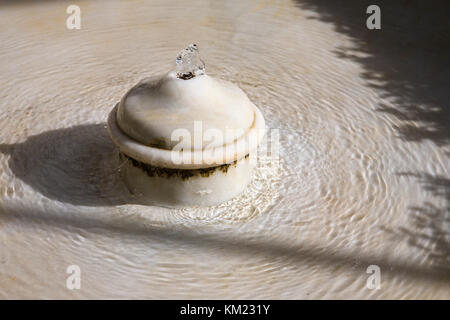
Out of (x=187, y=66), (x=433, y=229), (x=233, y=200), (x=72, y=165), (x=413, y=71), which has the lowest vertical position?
(x=433, y=229)

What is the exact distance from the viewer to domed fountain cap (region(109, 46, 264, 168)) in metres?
2.60

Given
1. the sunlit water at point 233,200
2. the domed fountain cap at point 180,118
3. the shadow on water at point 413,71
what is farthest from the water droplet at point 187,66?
the shadow on water at point 413,71

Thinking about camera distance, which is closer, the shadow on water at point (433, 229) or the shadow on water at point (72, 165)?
the shadow on water at point (433, 229)

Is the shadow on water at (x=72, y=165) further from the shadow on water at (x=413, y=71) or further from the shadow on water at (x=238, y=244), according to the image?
the shadow on water at (x=413, y=71)

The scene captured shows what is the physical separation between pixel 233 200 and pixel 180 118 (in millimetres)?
517

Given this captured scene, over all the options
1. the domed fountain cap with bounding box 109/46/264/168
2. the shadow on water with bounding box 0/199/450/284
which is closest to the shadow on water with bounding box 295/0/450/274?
the shadow on water with bounding box 0/199/450/284

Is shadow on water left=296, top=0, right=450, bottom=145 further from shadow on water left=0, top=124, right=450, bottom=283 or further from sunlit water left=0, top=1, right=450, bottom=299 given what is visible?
shadow on water left=0, top=124, right=450, bottom=283

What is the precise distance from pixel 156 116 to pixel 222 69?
1.34m

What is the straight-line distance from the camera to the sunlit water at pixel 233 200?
97.9 inches

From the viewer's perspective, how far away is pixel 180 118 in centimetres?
261

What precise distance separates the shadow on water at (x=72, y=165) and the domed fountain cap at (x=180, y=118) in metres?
0.34

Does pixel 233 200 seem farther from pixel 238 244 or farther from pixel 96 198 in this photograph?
pixel 96 198

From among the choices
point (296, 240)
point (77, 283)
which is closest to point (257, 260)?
point (296, 240)

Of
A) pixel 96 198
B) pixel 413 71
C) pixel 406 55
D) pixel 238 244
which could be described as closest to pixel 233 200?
pixel 238 244
